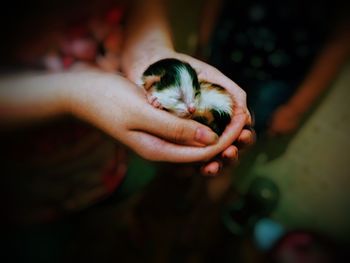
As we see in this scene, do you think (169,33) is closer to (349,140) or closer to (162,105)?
(162,105)

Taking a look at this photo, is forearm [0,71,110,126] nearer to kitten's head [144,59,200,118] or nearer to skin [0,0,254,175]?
skin [0,0,254,175]

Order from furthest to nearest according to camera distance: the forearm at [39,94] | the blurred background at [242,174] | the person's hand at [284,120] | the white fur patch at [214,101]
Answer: the person's hand at [284,120] < the blurred background at [242,174] < the white fur patch at [214,101] < the forearm at [39,94]

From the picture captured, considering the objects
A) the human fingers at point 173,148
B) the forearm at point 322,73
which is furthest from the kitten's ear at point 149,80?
the forearm at point 322,73

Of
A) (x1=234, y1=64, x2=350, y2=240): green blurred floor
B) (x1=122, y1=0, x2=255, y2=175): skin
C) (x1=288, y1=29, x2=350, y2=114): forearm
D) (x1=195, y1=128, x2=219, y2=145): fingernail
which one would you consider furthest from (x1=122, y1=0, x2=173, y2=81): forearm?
(x1=234, y1=64, x2=350, y2=240): green blurred floor

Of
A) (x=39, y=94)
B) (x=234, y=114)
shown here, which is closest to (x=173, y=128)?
(x=234, y=114)

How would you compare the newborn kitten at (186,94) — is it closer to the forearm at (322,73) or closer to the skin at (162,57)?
the skin at (162,57)

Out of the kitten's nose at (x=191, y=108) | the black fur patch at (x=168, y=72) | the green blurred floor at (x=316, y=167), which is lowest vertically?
the green blurred floor at (x=316, y=167)

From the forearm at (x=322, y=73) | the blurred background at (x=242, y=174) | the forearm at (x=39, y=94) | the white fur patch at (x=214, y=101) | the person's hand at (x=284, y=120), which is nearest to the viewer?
the forearm at (x=39, y=94)
